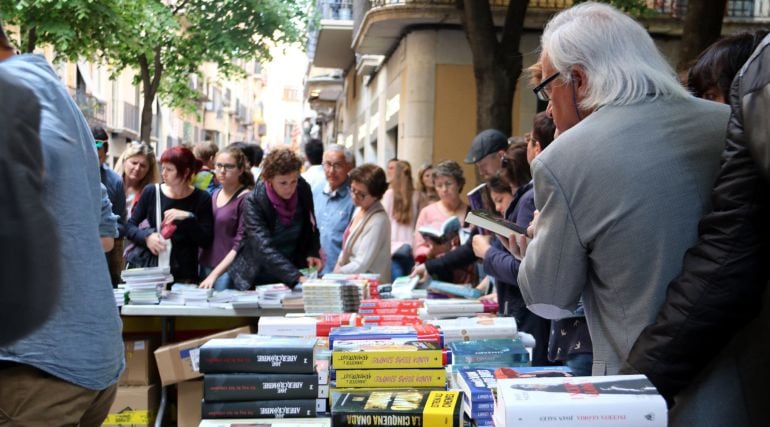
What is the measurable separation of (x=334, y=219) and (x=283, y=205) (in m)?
1.58

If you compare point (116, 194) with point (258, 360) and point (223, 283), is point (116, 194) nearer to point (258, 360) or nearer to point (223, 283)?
point (223, 283)

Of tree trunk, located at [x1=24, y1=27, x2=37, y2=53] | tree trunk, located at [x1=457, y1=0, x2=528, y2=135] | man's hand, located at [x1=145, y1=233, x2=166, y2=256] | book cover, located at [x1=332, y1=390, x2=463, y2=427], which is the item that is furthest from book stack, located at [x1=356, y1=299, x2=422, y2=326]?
tree trunk, located at [x1=24, y1=27, x2=37, y2=53]

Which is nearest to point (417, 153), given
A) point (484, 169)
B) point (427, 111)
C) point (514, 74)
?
point (427, 111)

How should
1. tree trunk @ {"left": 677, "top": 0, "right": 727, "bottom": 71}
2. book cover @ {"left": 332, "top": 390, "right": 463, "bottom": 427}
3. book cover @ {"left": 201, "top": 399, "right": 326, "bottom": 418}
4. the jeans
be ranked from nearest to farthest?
1. book cover @ {"left": 332, "top": 390, "right": 463, "bottom": 427}
2. book cover @ {"left": 201, "top": 399, "right": 326, "bottom": 418}
3. the jeans
4. tree trunk @ {"left": 677, "top": 0, "right": 727, "bottom": 71}

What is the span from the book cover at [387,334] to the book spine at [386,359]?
10 centimetres

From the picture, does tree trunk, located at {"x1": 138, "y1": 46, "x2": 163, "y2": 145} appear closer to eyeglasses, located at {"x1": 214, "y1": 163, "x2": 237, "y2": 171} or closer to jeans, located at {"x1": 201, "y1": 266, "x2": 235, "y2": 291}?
eyeglasses, located at {"x1": 214, "y1": 163, "x2": 237, "y2": 171}

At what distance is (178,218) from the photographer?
687 cm

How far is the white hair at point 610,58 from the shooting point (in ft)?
8.48

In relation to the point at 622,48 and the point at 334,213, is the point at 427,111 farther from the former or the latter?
the point at 622,48

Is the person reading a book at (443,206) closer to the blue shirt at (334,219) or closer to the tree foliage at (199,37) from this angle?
the blue shirt at (334,219)

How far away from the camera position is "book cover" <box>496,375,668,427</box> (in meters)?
2.03

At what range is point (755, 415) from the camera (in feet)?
7.70

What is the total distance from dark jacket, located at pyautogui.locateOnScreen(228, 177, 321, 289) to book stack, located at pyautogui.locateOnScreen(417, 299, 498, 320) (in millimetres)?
1457

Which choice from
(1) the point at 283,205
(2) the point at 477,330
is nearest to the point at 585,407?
(2) the point at 477,330
